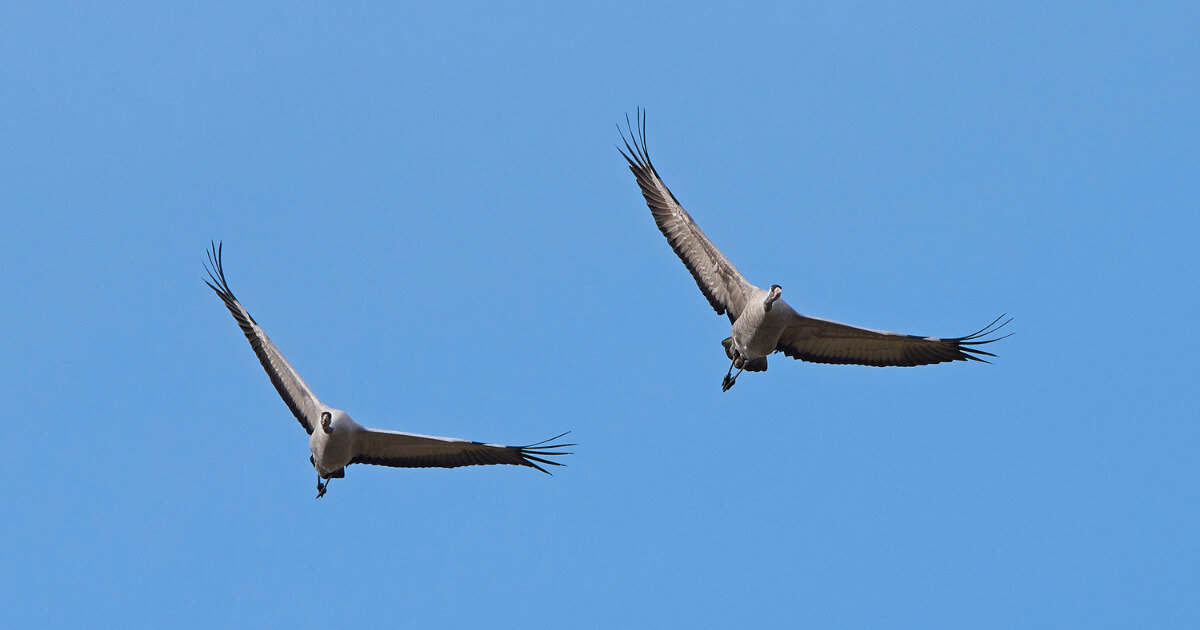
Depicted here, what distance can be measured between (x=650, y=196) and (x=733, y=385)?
136 inches

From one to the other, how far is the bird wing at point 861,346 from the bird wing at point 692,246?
1.06 metres

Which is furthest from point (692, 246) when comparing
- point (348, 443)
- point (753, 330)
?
point (348, 443)

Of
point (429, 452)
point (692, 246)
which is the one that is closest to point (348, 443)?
point (429, 452)

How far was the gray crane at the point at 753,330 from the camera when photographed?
18.2 m

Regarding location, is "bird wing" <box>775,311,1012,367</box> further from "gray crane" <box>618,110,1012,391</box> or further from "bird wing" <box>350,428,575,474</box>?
"bird wing" <box>350,428,575,474</box>

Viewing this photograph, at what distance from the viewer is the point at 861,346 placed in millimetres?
18906

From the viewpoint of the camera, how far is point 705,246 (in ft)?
60.1

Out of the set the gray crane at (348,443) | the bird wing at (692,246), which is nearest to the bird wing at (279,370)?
the gray crane at (348,443)

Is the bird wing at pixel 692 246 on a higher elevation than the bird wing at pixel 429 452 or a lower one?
higher

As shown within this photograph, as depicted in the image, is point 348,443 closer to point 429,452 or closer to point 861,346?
point 429,452

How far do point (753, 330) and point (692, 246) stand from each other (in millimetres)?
1748

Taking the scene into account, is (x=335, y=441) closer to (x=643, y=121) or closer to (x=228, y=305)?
(x=228, y=305)

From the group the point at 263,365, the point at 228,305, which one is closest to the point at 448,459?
the point at 263,365

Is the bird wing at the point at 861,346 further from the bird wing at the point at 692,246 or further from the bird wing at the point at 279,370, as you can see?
the bird wing at the point at 279,370
